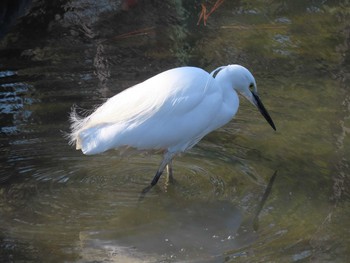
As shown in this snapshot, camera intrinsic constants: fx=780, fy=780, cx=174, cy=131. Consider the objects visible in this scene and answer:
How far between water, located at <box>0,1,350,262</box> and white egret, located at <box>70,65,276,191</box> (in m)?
0.33

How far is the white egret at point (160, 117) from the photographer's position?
5238mm

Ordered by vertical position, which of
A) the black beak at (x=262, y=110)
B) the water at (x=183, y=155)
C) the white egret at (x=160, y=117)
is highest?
the white egret at (x=160, y=117)

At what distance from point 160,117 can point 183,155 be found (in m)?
0.76

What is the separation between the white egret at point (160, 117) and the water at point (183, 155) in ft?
1.09

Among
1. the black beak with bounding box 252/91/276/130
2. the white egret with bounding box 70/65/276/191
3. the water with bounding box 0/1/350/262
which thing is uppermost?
the white egret with bounding box 70/65/276/191

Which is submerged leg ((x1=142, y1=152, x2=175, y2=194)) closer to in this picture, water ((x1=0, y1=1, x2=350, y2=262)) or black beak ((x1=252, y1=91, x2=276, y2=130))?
water ((x1=0, y1=1, x2=350, y2=262))

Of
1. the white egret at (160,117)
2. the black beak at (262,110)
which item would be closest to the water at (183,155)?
the black beak at (262,110)

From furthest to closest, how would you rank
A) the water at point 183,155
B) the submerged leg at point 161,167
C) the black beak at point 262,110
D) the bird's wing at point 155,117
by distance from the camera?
the black beak at point 262,110, the submerged leg at point 161,167, the bird's wing at point 155,117, the water at point 183,155

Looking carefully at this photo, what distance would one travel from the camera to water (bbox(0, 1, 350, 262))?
471cm

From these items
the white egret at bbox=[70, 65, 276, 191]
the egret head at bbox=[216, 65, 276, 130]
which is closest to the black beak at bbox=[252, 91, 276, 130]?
the egret head at bbox=[216, 65, 276, 130]

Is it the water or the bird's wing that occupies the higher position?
the bird's wing

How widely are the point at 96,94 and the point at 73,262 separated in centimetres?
262

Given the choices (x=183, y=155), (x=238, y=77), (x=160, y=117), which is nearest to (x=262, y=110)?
(x=238, y=77)

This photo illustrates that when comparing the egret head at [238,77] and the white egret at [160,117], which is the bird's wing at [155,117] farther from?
the egret head at [238,77]
